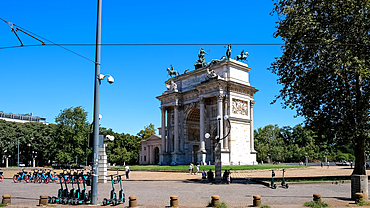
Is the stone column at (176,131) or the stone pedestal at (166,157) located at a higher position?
the stone column at (176,131)

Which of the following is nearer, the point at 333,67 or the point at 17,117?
the point at 333,67

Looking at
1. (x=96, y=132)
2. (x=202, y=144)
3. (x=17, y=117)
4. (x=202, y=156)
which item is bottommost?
(x=202, y=156)

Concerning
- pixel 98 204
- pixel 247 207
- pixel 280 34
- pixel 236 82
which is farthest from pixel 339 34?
pixel 236 82

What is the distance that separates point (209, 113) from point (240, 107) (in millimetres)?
5164

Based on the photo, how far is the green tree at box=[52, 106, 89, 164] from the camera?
5641cm

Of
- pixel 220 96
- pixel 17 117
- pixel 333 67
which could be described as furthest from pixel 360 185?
pixel 17 117

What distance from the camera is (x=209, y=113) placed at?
53281 millimetres

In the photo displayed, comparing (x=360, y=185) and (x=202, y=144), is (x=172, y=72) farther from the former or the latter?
(x=360, y=185)

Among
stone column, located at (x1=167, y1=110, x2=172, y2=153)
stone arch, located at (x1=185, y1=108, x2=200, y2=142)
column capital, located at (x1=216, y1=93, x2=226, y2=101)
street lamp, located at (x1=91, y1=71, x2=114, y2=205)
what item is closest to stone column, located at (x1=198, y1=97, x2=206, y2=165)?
column capital, located at (x1=216, y1=93, x2=226, y2=101)

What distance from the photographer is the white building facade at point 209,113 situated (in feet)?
163

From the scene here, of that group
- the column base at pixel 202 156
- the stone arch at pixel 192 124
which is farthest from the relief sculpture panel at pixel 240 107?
the stone arch at pixel 192 124

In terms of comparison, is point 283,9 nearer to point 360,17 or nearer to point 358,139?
point 360,17

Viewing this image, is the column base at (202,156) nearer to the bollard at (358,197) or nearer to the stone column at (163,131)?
the stone column at (163,131)

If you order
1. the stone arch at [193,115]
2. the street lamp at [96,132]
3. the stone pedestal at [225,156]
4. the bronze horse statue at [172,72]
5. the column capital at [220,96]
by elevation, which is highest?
the bronze horse statue at [172,72]
